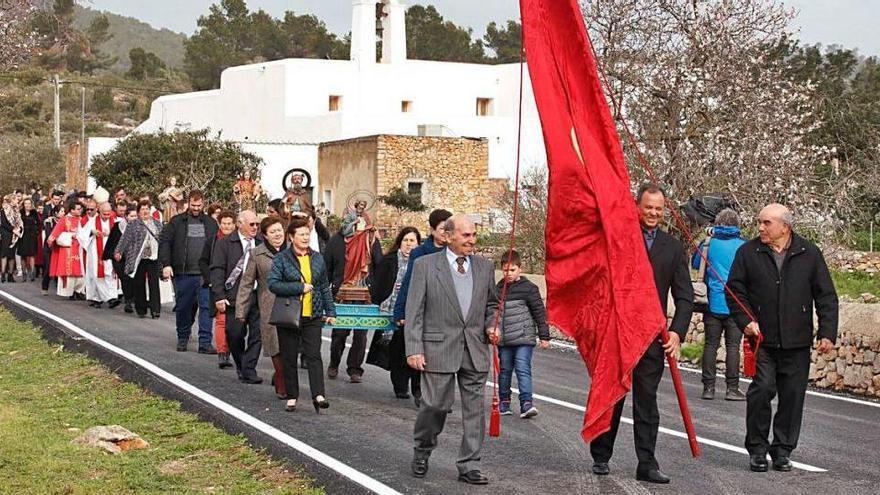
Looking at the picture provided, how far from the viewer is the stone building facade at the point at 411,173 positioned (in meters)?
55.5

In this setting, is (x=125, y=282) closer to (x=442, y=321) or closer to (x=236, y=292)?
(x=236, y=292)

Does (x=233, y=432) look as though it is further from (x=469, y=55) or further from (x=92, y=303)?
(x=469, y=55)

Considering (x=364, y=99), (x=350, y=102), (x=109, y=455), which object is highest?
(x=364, y=99)

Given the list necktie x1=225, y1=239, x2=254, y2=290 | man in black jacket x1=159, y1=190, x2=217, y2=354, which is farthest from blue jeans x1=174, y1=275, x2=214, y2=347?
necktie x1=225, y1=239, x2=254, y2=290

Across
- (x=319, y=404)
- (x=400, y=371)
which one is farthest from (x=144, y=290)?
(x=319, y=404)

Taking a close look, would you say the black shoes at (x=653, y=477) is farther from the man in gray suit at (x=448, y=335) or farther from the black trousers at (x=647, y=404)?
the man in gray suit at (x=448, y=335)

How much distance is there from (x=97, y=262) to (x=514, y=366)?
1319cm

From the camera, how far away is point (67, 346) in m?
19.5

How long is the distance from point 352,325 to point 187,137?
133 ft

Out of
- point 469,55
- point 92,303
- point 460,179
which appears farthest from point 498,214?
point 469,55

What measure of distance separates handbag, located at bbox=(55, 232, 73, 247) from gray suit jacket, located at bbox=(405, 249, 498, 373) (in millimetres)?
17940

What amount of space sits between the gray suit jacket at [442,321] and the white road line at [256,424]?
923mm

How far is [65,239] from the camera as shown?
27.2 m

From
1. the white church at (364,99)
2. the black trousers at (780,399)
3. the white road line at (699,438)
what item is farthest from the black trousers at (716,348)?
the white church at (364,99)
